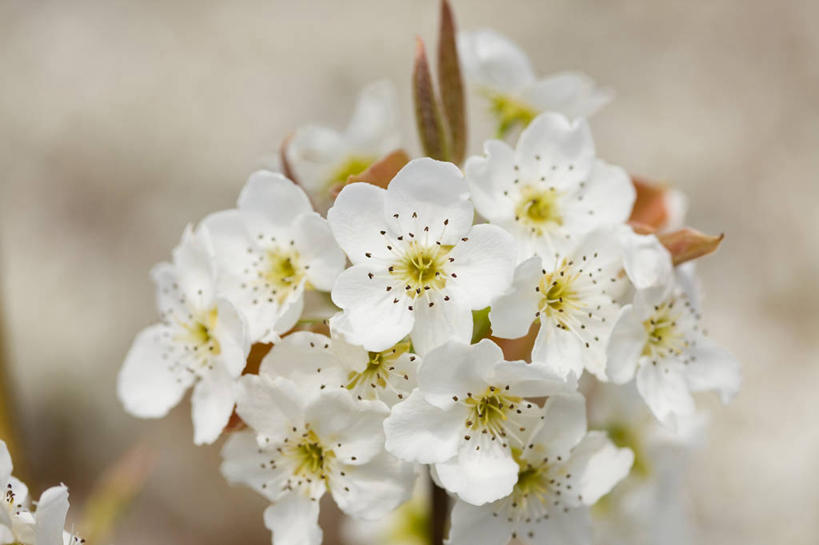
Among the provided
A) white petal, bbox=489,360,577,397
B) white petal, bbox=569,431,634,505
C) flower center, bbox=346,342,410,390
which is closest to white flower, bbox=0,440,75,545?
flower center, bbox=346,342,410,390

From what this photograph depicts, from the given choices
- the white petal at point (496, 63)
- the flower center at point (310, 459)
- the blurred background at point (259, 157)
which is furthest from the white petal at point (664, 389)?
the blurred background at point (259, 157)

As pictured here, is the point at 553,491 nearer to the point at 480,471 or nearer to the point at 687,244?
the point at 480,471

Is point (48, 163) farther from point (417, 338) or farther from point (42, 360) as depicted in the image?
point (417, 338)

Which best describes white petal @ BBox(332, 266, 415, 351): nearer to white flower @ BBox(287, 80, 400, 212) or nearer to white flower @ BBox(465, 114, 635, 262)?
white flower @ BBox(465, 114, 635, 262)

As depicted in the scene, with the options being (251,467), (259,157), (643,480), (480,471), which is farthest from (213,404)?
(259,157)

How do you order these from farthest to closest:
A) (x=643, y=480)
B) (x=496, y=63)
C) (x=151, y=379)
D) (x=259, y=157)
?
(x=259, y=157)
(x=643, y=480)
(x=496, y=63)
(x=151, y=379)

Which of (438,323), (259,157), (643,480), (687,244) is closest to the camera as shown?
(438,323)
